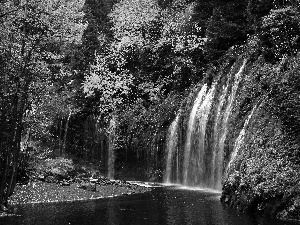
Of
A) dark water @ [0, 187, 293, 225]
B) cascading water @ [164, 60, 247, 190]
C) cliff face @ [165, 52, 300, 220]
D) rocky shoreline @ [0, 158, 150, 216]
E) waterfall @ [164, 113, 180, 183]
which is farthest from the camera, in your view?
waterfall @ [164, 113, 180, 183]

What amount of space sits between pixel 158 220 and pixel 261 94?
7.01m

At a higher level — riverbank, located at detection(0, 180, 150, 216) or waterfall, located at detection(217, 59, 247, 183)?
waterfall, located at detection(217, 59, 247, 183)

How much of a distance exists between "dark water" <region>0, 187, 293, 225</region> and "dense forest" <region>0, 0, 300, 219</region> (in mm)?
906

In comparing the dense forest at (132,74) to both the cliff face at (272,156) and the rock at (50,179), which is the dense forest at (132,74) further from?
the rock at (50,179)

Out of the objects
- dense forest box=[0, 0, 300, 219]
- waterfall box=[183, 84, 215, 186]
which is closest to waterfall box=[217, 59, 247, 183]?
dense forest box=[0, 0, 300, 219]

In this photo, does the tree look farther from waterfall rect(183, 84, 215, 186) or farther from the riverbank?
waterfall rect(183, 84, 215, 186)

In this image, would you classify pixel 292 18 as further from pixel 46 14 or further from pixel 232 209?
pixel 46 14

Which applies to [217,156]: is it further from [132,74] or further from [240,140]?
[132,74]

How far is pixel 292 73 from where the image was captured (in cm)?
1109

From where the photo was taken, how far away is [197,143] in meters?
18.5

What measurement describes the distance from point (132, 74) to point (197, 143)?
1017cm

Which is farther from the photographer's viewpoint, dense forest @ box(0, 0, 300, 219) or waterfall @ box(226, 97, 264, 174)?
waterfall @ box(226, 97, 264, 174)

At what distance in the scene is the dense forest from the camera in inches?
404

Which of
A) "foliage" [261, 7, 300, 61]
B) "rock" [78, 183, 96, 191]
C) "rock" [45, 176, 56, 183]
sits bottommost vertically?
"rock" [78, 183, 96, 191]
